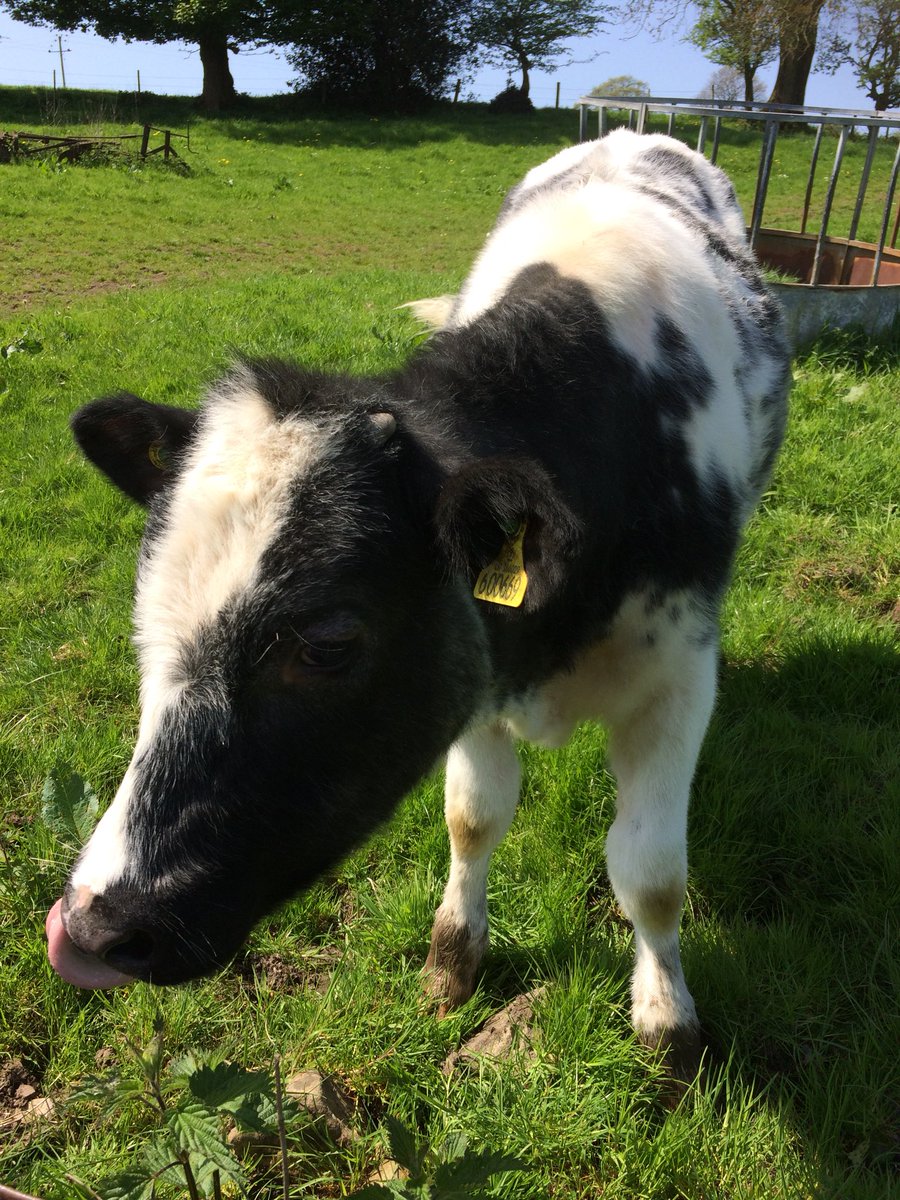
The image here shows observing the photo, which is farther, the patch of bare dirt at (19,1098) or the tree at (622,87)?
the tree at (622,87)

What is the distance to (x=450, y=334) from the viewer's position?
2.36m

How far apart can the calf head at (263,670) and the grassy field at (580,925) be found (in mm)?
576

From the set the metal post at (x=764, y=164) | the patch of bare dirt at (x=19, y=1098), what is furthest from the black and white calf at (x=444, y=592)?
the metal post at (x=764, y=164)

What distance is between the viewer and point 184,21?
3125cm

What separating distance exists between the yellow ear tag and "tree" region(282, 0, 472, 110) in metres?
34.4

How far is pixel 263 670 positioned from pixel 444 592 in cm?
46

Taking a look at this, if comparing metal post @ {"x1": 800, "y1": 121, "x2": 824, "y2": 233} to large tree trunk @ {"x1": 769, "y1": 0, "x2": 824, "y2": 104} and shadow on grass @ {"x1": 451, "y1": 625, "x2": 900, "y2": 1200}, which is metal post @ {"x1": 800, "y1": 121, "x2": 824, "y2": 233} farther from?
large tree trunk @ {"x1": 769, "y1": 0, "x2": 824, "y2": 104}

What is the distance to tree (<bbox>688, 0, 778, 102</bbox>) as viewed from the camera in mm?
19031

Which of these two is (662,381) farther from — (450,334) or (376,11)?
(376,11)

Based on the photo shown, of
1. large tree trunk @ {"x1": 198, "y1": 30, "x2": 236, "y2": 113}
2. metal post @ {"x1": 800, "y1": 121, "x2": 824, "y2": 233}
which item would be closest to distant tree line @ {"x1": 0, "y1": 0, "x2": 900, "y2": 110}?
large tree trunk @ {"x1": 198, "y1": 30, "x2": 236, "y2": 113}

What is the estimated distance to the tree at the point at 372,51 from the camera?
106 ft

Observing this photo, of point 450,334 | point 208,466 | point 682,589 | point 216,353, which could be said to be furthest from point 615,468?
point 216,353

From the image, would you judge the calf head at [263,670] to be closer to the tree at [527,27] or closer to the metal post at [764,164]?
the metal post at [764,164]

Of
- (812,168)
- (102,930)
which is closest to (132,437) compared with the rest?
(102,930)
